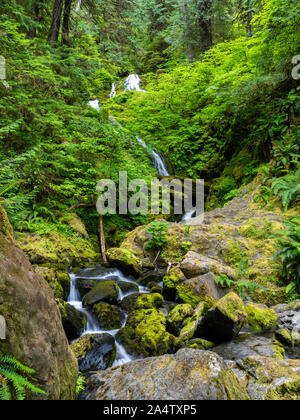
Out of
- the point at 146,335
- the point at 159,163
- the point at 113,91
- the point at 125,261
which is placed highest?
the point at 113,91

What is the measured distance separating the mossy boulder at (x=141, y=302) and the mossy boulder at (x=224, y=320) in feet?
3.44

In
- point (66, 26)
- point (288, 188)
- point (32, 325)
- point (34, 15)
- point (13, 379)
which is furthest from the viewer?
point (66, 26)

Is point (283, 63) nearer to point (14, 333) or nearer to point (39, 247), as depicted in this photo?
point (39, 247)

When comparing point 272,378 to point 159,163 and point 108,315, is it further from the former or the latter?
point 159,163

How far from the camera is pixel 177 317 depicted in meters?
4.40

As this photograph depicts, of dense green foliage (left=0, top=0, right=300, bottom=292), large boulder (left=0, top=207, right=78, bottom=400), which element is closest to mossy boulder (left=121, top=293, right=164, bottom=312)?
large boulder (left=0, top=207, right=78, bottom=400)

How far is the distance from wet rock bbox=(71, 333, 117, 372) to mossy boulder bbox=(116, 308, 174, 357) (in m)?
0.33

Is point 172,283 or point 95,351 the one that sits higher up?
point 172,283

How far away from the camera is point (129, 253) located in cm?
674

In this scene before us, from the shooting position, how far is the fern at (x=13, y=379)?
1486mm

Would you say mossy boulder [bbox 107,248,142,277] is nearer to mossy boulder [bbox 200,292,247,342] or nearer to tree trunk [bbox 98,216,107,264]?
tree trunk [bbox 98,216,107,264]

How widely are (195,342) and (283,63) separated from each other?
9.19 m

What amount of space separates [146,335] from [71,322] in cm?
120

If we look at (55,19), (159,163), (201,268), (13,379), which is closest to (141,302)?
(201,268)
